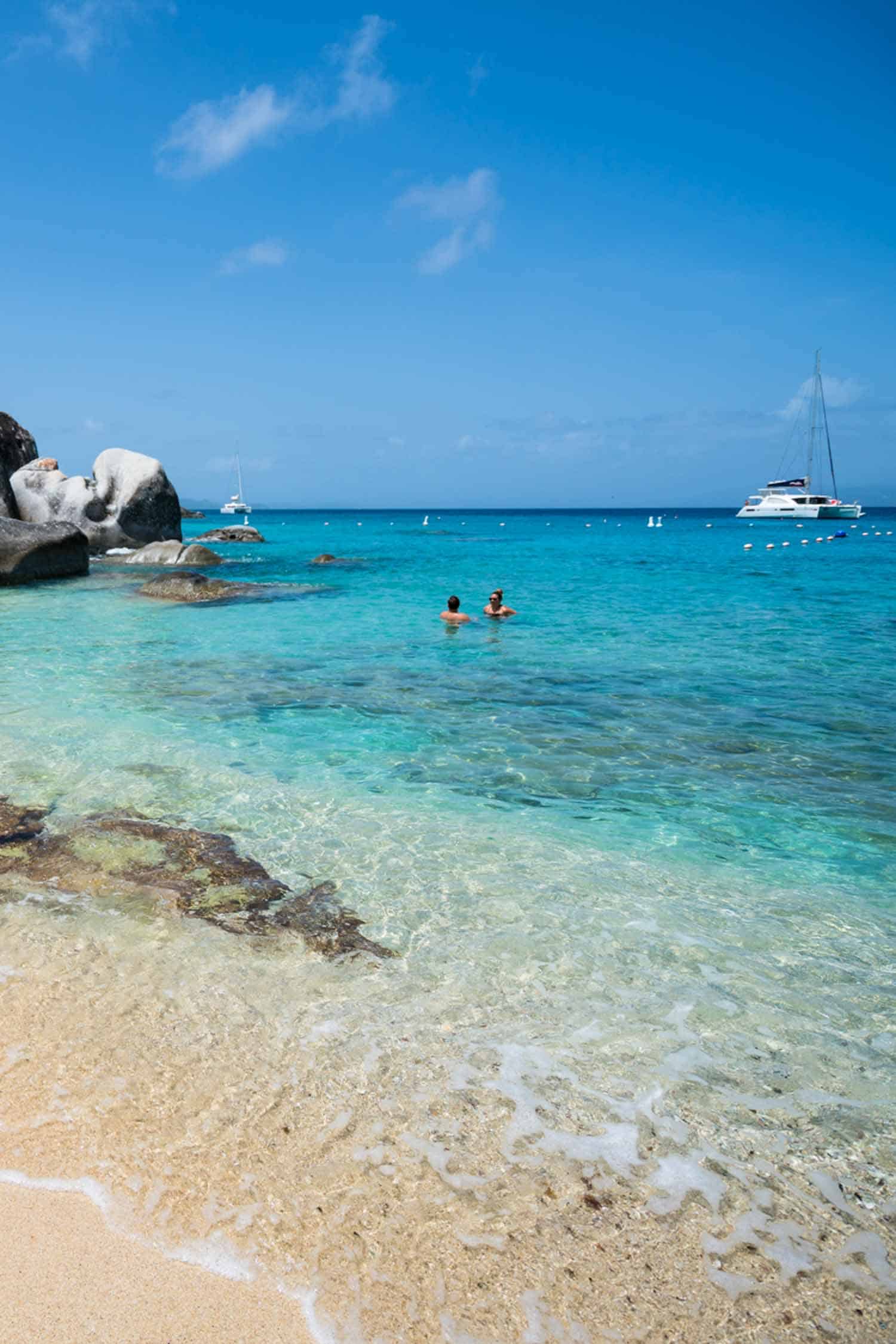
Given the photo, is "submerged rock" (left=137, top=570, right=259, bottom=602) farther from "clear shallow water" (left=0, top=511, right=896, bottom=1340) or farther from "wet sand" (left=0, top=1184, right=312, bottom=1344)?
"wet sand" (left=0, top=1184, right=312, bottom=1344)

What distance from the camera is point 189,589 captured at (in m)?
22.7

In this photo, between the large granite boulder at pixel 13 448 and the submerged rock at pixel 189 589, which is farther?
the large granite boulder at pixel 13 448

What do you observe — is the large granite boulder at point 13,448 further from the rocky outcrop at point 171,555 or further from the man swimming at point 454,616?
the man swimming at point 454,616

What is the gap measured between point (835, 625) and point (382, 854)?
658 inches

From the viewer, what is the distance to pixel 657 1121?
3.48 metres

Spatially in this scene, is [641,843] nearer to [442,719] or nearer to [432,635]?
[442,719]

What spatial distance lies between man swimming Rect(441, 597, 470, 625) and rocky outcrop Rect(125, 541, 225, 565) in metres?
16.1

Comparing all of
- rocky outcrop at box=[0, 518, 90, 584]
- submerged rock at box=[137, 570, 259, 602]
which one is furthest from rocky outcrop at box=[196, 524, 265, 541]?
submerged rock at box=[137, 570, 259, 602]

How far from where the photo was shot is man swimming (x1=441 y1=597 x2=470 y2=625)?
1856 cm

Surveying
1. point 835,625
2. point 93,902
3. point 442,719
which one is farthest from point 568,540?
point 93,902

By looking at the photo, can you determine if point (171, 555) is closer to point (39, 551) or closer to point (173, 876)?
point (39, 551)

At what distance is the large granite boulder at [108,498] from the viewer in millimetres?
32500

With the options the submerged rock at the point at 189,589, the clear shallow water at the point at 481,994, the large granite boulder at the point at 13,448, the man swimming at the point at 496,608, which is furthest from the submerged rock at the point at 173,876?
the large granite boulder at the point at 13,448

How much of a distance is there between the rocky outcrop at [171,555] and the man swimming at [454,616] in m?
16.1
